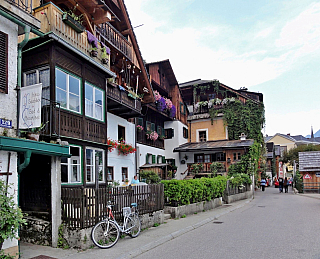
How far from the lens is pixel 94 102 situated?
44.4 ft

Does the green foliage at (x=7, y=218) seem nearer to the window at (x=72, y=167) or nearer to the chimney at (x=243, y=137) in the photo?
the window at (x=72, y=167)

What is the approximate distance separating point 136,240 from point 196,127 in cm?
2737

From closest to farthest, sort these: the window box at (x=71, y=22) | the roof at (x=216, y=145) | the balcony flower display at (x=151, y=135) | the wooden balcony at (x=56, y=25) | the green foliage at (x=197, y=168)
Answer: the wooden balcony at (x=56, y=25)
the window box at (x=71, y=22)
the balcony flower display at (x=151, y=135)
the roof at (x=216, y=145)
the green foliage at (x=197, y=168)

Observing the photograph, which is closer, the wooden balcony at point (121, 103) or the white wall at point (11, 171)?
the white wall at point (11, 171)

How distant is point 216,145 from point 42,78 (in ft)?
78.7

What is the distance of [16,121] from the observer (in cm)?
843

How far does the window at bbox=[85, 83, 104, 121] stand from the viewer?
1313cm

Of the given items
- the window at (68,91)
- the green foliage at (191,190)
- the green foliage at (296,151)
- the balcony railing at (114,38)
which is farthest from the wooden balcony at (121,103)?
the green foliage at (296,151)

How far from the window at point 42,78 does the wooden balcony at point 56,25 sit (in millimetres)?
1314

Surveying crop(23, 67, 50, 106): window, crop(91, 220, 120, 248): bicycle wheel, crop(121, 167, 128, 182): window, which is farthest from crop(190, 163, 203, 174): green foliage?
crop(91, 220, 120, 248): bicycle wheel

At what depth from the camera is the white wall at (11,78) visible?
811 centimetres

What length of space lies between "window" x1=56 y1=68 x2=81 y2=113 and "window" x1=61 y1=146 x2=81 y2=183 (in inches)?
64.2

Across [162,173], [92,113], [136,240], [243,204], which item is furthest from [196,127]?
[136,240]

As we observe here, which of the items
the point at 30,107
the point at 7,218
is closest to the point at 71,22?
the point at 30,107
